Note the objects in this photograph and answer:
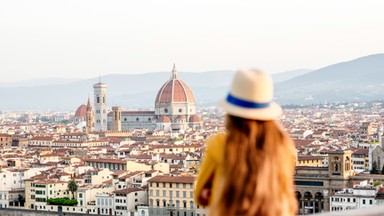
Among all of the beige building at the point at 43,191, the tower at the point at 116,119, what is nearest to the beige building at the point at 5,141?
the tower at the point at 116,119

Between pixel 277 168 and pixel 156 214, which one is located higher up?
pixel 277 168

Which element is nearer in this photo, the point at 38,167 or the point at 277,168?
the point at 277,168

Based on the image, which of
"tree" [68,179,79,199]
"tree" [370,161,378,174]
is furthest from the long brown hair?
"tree" [370,161,378,174]

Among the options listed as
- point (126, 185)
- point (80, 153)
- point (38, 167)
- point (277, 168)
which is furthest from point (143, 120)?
point (277, 168)

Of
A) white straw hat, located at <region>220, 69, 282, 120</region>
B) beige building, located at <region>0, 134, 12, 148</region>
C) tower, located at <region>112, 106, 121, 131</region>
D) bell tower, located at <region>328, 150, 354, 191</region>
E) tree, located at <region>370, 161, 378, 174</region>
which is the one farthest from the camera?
tower, located at <region>112, 106, 121, 131</region>

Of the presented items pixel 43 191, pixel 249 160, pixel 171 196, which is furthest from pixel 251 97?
pixel 43 191

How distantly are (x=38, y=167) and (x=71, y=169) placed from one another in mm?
3010

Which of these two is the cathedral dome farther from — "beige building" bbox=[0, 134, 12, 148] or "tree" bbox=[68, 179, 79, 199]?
"tree" bbox=[68, 179, 79, 199]

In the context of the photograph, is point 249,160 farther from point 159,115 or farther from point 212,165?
point 159,115

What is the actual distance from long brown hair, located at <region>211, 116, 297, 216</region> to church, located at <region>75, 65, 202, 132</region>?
273ft

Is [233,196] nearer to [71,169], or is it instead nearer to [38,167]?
[71,169]

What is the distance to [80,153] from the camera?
57438mm

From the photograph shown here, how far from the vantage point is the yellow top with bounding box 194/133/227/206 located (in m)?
2.51

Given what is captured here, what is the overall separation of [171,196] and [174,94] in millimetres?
57598
